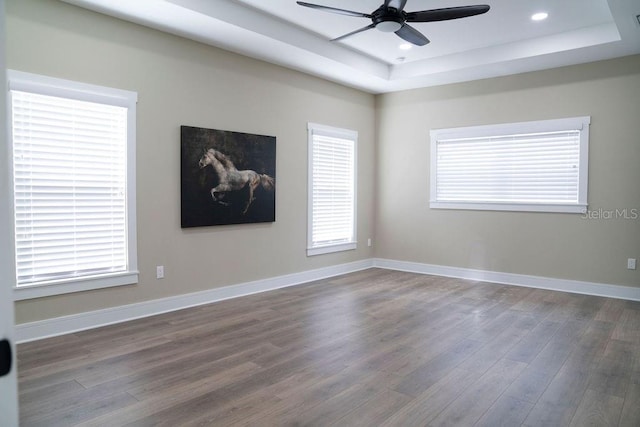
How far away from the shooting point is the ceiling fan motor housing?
3.72m

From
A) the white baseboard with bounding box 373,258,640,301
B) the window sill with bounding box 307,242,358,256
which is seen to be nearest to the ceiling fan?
→ the window sill with bounding box 307,242,358,256

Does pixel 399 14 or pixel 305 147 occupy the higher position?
pixel 399 14

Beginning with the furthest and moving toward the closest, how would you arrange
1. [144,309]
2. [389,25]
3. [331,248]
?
[331,248] → [144,309] → [389,25]

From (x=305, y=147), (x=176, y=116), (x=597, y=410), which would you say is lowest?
(x=597, y=410)

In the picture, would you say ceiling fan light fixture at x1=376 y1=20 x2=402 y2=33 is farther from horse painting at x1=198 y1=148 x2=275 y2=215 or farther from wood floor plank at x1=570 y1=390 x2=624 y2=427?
wood floor plank at x1=570 y1=390 x2=624 y2=427

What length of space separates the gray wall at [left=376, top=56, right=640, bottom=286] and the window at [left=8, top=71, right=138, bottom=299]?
4.34m

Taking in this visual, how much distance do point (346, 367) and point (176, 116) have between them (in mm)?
3121

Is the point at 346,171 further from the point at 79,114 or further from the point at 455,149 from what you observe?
the point at 79,114

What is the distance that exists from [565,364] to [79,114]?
15.0 ft

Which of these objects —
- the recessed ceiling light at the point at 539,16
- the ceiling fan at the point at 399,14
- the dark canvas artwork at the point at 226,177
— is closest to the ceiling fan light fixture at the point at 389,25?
the ceiling fan at the point at 399,14

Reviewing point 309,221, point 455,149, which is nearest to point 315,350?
point 309,221

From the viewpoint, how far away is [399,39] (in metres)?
5.38

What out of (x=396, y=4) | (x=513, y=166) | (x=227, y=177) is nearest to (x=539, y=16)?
(x=396, y=4)

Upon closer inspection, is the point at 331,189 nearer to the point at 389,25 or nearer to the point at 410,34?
the point at 410,34
